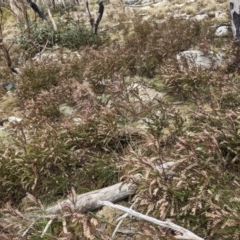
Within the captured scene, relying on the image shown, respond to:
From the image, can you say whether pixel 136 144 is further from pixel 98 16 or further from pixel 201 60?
pixel 98 16

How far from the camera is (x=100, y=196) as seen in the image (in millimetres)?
3369

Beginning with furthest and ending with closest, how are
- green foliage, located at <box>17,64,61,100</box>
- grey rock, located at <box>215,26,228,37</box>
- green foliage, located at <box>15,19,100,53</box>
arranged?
green foliage, located at <box>15,19,100,53</box>, grey rock, located at <box>215,26,228,37</box>, green foliage, located at <box>17,64,61,100</box>

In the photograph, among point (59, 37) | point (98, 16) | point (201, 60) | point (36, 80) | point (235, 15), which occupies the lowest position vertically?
point (201, 60)

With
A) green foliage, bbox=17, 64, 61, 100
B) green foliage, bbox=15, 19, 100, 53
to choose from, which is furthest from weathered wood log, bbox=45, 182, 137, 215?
green foliage, bbox=15, 19, 100, 53

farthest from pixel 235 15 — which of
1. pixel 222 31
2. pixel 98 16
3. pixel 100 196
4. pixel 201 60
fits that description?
pixel 98 16

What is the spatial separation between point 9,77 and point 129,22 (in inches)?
259

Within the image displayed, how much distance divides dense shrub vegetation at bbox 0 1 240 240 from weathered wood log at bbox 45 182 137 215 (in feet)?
0.48

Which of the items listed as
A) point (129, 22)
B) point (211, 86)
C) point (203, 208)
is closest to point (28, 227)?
point (203, 208)

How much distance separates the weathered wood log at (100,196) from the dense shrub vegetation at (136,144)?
15 cm

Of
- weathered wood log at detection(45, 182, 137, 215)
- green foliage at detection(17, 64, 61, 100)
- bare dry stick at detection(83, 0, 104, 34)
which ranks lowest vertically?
weathered wood log at detection(45, 182, 137, 215)

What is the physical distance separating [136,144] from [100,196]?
3.58 ft

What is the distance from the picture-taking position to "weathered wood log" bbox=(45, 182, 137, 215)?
3.27m

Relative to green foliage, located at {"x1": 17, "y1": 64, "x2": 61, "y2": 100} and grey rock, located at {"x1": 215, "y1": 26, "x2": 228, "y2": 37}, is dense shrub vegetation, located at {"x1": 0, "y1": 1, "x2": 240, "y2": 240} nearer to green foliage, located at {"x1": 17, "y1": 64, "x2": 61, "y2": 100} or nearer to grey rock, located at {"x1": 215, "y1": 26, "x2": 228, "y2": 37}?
green foliage, located at {"x1": 17, "y1": 64, "x2": 61, "y2": 100}

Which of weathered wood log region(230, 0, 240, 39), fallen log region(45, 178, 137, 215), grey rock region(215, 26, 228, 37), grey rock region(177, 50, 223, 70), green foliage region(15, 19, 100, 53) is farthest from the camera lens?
green foliage region(15, 19, 100, 53)
